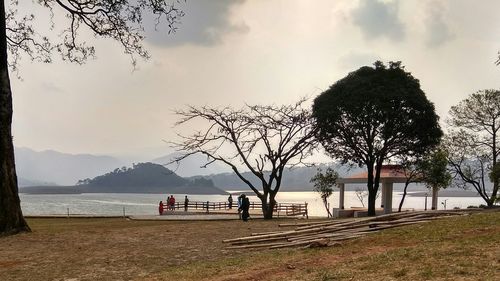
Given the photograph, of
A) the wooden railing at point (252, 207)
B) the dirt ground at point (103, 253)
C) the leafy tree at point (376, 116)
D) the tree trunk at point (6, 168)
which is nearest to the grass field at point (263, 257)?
the dirt ground at point (103, 253)

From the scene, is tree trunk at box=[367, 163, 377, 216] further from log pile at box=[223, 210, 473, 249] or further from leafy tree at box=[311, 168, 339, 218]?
log pile at box=[223, 210, 473, 249]

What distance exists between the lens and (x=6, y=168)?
1623cm

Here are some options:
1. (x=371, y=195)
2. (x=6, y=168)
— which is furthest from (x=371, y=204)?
(x=6, y=168)

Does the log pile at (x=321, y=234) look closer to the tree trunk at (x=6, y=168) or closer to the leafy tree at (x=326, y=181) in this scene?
the tree trunk at (x=6, y=168)

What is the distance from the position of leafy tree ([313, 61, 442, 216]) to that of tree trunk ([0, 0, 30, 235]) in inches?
826

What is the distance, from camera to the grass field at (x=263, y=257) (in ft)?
24.9

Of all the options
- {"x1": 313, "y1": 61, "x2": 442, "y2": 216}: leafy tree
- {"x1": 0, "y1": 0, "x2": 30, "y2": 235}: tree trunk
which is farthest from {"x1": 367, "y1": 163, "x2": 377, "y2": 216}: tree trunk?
{"x1": 0, "y1": 0, "x2": 30, "y2": 235}: tree trunk

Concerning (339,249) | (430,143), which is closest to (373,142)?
(430,143)

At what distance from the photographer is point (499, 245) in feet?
27.9

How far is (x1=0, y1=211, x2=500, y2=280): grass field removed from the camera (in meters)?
7.58

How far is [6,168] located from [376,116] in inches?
907

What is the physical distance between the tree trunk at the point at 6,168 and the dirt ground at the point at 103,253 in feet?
2.86

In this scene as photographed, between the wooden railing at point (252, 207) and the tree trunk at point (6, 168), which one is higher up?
the tree trunk at point (6, 168)

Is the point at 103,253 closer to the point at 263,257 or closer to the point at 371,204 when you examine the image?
the point at 263,257
